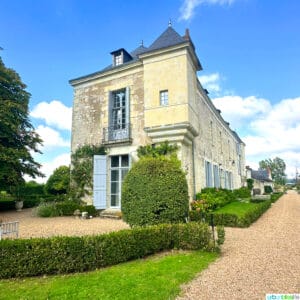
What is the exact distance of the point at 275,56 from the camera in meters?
8.39

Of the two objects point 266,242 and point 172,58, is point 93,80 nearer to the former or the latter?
point 172,58

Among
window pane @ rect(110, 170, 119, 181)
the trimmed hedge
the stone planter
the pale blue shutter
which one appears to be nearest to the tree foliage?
window pane @ rect(110, 170, 119, 181)

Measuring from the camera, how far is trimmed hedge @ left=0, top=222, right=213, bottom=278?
4.28 metres

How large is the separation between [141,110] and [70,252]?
807cm

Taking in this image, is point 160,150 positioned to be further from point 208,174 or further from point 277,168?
point 277,168

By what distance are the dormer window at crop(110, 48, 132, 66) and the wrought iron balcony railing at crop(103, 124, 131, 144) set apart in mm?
3550

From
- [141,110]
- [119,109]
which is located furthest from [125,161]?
[119,109]

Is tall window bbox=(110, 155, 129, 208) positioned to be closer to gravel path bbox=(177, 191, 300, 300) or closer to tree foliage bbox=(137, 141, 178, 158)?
tree foliage bbox=(137, 141, 178, 158)

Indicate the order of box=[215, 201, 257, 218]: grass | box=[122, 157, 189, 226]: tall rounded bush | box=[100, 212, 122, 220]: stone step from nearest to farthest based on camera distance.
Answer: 1. box=[122, 157, 189, 226]: tall rounded bush
2. box=[215, 201, 257, 218]: grass
3. box=[100, 212, 122, 220]: stone step

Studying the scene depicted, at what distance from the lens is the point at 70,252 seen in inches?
175

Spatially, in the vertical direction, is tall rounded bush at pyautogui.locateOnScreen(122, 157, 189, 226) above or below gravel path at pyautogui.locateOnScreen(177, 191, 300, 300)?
above

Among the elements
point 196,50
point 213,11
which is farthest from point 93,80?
point 213,11

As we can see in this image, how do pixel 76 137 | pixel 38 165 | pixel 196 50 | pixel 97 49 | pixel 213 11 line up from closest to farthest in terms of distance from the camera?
pixel 213 11, pixel 97 49, pixel 196 50, pixel 76 137, pixel 38 165

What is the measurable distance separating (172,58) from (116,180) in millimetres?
6136
